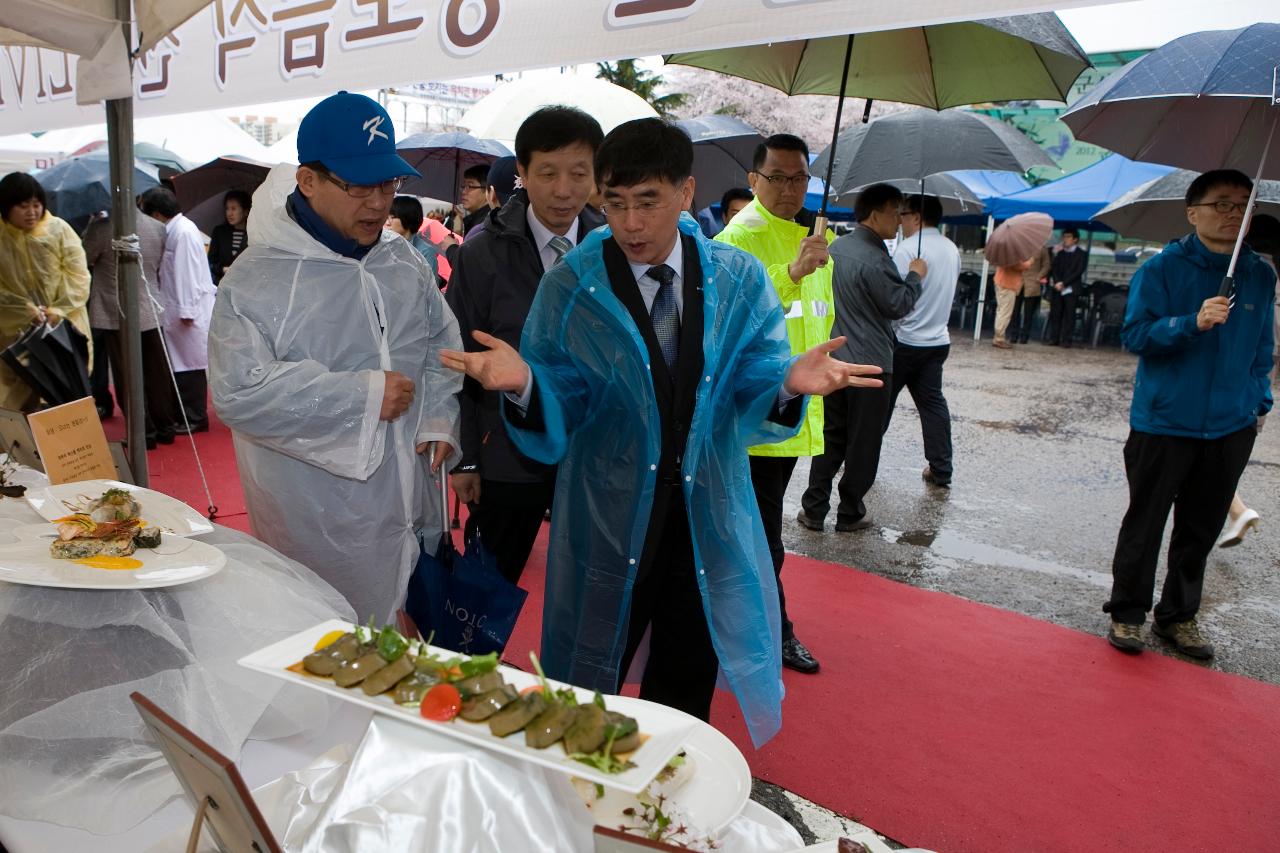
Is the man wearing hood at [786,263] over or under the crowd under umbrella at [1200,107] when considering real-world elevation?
under

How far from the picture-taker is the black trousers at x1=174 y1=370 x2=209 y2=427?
7.11 meters

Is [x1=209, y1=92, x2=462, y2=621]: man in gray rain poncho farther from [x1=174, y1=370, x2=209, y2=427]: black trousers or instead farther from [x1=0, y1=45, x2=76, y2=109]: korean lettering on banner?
[x1=174, y1=370, x2=209, y2=427]: black trousers

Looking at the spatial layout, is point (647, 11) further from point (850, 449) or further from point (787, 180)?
point (850, 449)

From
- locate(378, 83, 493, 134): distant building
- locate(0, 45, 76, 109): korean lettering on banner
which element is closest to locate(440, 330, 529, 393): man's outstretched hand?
A: locate(0, 45, 76, 109): korean lettering on banner

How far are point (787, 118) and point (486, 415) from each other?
932 inches

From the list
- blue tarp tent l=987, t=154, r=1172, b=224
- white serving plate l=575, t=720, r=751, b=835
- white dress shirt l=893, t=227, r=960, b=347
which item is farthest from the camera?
blue tarp tent l=987, t=154, r=1172, b=224

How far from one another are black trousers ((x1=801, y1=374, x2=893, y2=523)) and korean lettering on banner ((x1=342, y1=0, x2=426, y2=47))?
354cm

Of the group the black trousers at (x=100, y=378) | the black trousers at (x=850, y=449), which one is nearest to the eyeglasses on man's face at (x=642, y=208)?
the black trousers at (x=850, y=449)

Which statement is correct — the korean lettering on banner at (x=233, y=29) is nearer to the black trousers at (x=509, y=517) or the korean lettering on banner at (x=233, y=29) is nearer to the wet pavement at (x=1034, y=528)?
the black trousers at (x=509, y=517)

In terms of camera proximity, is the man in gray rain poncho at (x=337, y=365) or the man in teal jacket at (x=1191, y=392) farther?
the man in teal jacket at (x=1191, y=392)

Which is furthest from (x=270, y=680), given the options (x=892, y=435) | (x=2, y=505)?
(x=892, y=435)

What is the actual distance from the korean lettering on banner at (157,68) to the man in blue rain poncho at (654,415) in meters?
1.79

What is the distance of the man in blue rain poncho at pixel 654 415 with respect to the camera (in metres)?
2.12

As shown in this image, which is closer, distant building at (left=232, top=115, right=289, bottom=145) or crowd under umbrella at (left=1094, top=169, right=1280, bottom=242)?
crowd under umbrella at (left=1094, top=169, right=1280, bottom=242)
